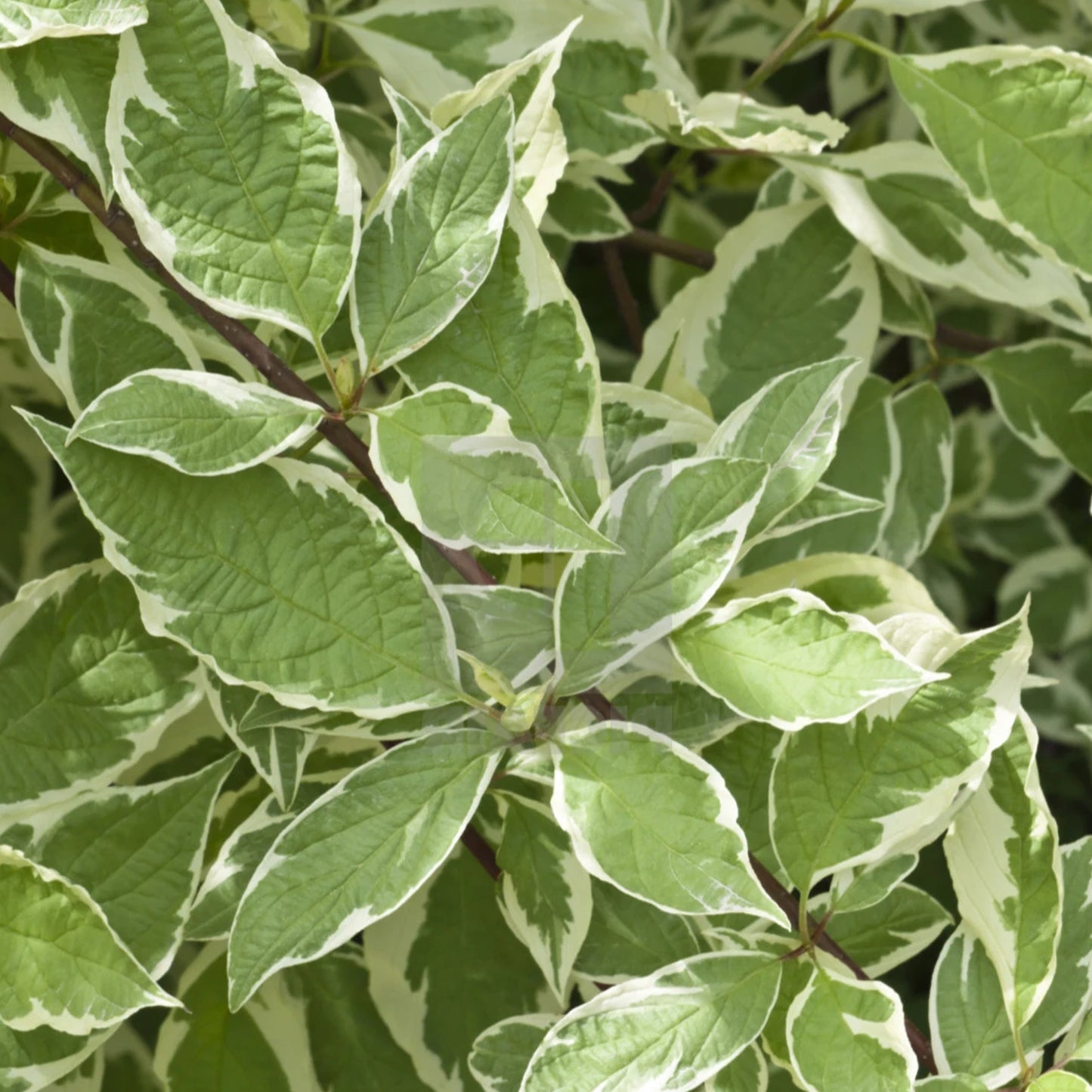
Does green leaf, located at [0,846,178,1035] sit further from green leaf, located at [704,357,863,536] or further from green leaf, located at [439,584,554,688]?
green leaf, located at [704,357,863,536]

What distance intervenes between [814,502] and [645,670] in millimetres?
119

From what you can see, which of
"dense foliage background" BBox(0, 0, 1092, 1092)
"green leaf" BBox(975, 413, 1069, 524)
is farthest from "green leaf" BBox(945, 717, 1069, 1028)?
"green leaf" BBox(975, 413, 1069, 524)

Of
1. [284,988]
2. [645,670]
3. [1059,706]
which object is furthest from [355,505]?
[1059,706]

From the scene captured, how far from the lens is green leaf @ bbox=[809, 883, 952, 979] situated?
63 cm

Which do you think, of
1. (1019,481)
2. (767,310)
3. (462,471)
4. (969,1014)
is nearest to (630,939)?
(969,1014)

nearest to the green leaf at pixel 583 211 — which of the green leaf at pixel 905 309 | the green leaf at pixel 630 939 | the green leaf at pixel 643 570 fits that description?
the green leaf at pixel 905 309

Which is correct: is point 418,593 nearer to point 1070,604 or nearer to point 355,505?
point 355,505

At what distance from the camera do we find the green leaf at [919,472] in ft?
2.64

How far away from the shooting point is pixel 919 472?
821 mm

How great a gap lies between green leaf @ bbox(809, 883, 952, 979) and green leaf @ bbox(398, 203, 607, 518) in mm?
274

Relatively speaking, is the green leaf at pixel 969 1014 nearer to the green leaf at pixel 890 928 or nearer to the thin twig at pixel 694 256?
the green leaf at pixel 890 928

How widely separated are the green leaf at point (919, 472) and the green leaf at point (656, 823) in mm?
367

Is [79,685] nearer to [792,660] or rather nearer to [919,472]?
[792,660]

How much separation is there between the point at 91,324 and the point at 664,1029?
0.41m
